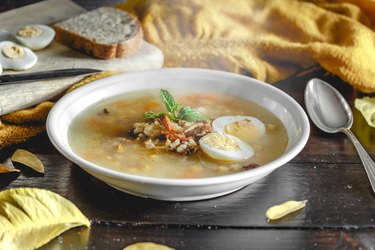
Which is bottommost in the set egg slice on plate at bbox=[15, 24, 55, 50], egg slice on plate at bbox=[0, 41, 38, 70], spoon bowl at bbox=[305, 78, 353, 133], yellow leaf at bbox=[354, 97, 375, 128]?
egg slice on plate at bbox=[15, 24, 55, 50]

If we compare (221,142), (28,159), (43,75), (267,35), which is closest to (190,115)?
(221,142)

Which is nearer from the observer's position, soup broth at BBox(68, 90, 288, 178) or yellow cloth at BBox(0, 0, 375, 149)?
soup broth at BBox(68, 90, 288, 178)

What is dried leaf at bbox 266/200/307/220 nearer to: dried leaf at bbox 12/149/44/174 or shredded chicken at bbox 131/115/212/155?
shredded chicken at bbox 131/115/212/155

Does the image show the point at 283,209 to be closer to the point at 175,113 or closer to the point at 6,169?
the point at 175,113

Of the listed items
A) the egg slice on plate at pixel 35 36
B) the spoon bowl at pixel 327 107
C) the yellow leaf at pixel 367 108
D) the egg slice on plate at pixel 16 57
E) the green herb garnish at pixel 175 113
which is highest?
the green herb garnish at pixel 175 113

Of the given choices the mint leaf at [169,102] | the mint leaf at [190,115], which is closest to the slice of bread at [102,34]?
the mint leaf at [169,102]

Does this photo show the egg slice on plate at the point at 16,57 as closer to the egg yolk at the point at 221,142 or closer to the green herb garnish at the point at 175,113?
the green herb garnish at the point at 175,113

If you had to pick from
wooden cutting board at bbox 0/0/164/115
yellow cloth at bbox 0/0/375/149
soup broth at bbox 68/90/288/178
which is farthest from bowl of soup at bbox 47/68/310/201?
yellow cloth at bbox 0/0/375/149
